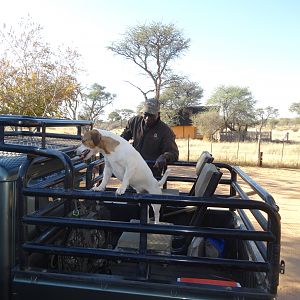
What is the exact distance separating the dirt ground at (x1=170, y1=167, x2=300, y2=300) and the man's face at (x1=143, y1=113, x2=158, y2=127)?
2310 mm

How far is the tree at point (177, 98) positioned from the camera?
115 feet

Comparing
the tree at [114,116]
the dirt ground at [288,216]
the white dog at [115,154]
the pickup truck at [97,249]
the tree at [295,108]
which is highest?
the tree at [295,108]

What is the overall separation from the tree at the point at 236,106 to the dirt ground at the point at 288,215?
2550 cm

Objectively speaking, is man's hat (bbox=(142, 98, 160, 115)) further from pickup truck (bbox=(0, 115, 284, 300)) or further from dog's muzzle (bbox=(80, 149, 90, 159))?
pickup truck (bbox=(0, 115, 284, 300))

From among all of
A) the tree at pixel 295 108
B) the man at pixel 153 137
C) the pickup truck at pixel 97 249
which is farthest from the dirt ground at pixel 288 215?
the tree at pixel 295 108

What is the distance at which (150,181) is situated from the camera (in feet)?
9.01

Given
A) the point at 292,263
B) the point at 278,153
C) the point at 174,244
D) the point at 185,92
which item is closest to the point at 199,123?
the point at 185,92

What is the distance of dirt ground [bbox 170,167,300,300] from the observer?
4324 mm

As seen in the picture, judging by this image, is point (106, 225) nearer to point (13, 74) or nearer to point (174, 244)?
point (174, 244)

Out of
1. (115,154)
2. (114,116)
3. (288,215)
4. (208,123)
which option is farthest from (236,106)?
(115,154)

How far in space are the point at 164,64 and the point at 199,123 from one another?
766cm

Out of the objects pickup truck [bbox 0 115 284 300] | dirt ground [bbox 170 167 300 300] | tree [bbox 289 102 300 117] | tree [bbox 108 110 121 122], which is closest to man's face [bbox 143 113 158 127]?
pickup truck [bbox 0 115 284 300]

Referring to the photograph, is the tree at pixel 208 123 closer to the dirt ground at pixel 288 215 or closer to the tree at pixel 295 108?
the dirt ground at pixel 288 215

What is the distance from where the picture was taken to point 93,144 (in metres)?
2.27
